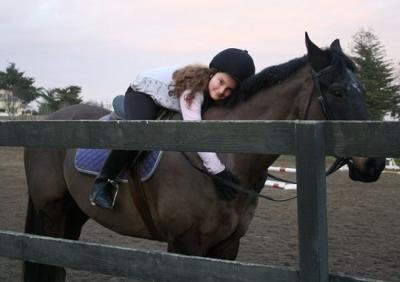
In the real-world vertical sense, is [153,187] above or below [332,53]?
below

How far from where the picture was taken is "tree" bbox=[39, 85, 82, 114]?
4169 cm

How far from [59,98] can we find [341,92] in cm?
4283

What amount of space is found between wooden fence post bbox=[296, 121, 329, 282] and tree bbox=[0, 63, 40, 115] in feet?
167

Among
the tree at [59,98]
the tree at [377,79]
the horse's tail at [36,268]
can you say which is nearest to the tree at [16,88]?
the tree at [59,98]

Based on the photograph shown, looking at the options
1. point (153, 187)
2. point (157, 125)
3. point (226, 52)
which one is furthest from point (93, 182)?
point (157, 125)

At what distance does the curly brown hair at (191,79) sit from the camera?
3051 mm

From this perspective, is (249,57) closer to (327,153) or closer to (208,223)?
(208,223)

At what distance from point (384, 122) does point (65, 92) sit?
4368cm

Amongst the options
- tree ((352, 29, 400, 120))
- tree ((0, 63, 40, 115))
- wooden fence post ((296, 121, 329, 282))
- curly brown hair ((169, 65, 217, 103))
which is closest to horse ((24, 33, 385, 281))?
curly brown hair ((169, 65, 217, 103))

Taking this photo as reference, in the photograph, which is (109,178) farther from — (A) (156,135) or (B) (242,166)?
(A) (156,135)

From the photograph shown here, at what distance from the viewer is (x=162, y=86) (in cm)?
319

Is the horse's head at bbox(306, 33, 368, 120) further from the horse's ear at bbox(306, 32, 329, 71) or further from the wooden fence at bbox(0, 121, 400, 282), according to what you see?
the wooden fence at bbox(0, 121, 400, 282)

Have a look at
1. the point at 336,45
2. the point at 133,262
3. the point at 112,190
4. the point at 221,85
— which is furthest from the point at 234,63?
the point at 133,262

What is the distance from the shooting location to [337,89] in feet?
8.70
